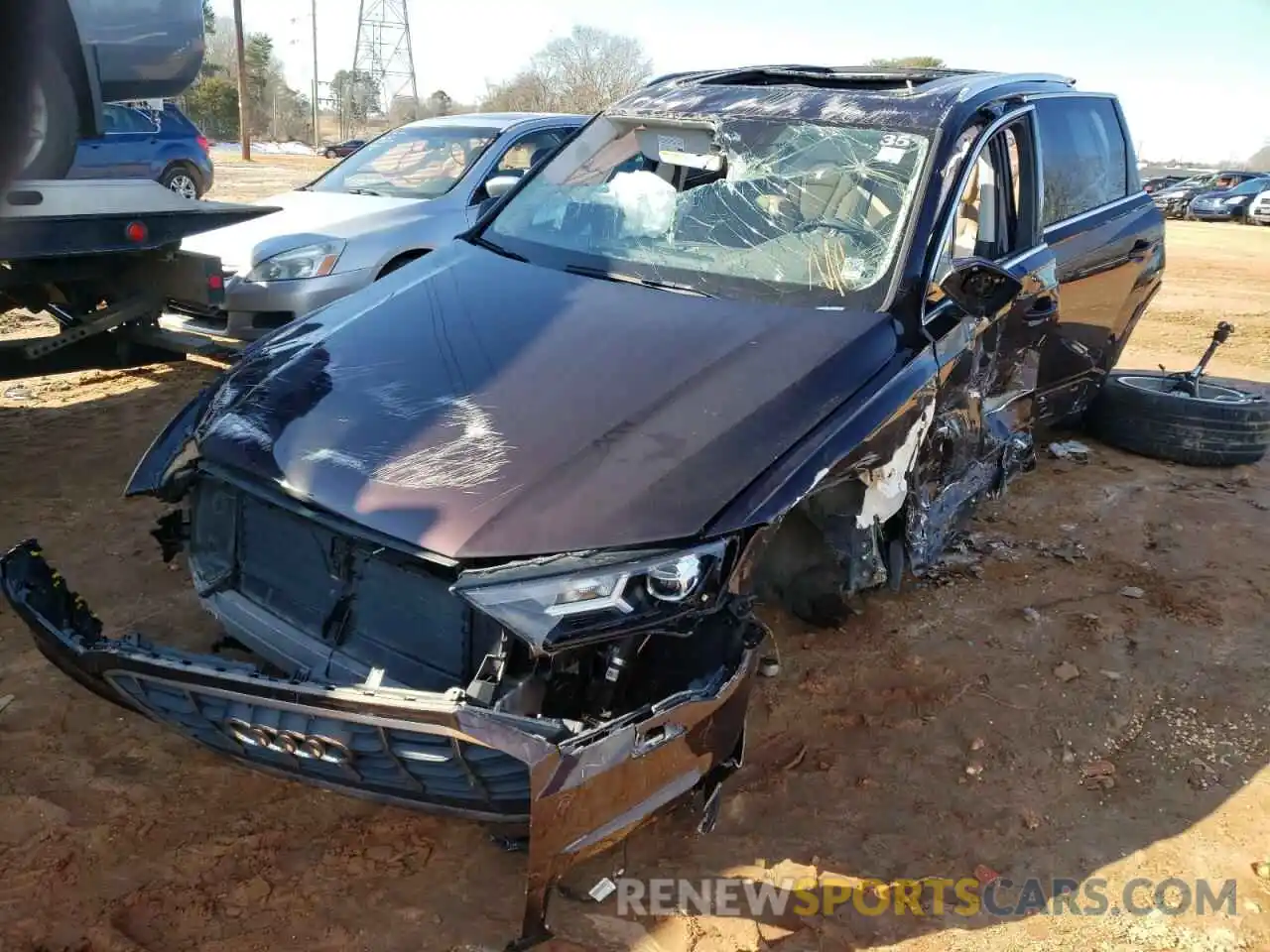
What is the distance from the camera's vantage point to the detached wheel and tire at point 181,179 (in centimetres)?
1201

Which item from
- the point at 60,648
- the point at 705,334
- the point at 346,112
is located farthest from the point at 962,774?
the point at 346,112

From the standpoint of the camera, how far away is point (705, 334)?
9.62 ft

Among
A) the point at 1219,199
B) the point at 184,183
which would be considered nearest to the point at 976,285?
the point at 184,183

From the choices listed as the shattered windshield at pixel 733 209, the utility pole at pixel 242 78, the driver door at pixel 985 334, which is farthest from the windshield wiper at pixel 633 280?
the utility pole at pixel 242 78

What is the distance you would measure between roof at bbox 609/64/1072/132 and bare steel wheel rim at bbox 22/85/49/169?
95.8 inches

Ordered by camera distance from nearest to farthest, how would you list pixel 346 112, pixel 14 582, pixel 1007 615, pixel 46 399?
pixel 14 582, pixel 1007 615, pixel 46 399, pixel 346 112

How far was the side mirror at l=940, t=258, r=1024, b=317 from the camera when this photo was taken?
3133 mm

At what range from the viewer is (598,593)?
7.08 feet

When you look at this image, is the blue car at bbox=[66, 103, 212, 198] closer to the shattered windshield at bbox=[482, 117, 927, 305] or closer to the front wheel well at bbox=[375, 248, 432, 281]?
the front wheel well at bbox=[375, 248, 432, 281]

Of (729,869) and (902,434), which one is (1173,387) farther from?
(729,869)

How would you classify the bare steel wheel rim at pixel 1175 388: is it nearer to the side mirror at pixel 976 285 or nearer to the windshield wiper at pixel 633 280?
the side mirror at pixel 976 285

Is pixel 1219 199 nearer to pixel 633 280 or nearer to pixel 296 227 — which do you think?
pixel 296 227

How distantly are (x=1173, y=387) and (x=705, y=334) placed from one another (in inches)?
179

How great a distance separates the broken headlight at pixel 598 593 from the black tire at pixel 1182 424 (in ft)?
14.5
